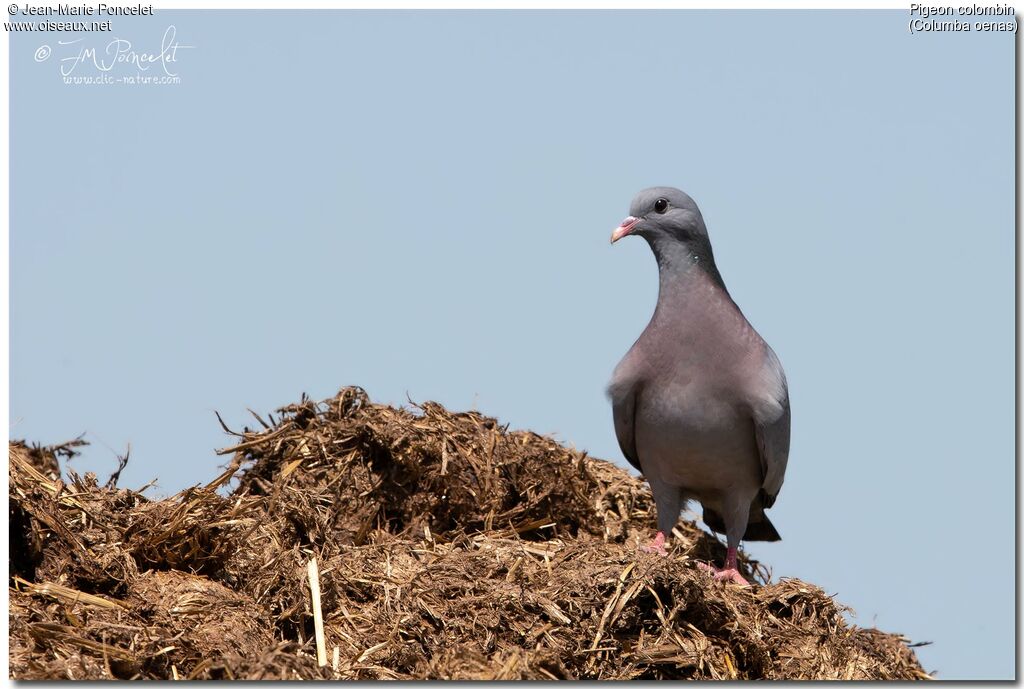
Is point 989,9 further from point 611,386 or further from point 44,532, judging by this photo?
point 44,532

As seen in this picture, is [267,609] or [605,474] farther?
[605,474]

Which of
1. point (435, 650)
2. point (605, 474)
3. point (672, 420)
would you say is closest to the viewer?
point (435, 650)

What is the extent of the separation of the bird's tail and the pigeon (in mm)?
361

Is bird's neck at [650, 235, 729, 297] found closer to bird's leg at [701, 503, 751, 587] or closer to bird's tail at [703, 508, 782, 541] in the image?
bird's leg at [701, 503, 751, 587]

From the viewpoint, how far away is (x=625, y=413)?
802 cm

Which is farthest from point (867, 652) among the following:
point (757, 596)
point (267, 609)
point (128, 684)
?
point (128, 684)

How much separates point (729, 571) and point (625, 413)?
989 millimetres

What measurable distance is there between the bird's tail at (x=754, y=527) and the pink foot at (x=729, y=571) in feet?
0.85

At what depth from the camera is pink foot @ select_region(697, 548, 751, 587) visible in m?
7.60

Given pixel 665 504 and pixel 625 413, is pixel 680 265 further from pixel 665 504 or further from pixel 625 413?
pixel 665 504

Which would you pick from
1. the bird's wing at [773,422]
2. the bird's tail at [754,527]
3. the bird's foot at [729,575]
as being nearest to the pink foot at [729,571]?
the bird's foot at [729,575]

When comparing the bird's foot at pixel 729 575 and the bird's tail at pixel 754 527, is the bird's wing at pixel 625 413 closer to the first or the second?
the bird's tail at pixel 754 527

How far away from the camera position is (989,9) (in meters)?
7.36

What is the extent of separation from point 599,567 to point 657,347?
5.81 feet
